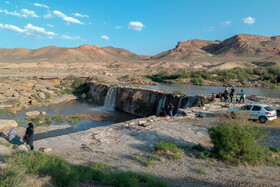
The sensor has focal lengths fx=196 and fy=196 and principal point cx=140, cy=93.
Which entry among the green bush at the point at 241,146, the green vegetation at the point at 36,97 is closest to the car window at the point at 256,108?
the green bush at the point at 241,146

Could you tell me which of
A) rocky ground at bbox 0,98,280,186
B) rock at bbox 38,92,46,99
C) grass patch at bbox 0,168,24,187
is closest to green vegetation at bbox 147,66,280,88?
rock at bbox 38,92,46,99

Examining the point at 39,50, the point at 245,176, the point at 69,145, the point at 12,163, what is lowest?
the point at 69,145

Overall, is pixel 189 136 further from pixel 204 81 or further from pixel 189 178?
pixel 204 81

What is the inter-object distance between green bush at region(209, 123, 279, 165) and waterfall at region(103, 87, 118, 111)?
19.9m

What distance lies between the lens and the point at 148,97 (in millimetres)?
21953

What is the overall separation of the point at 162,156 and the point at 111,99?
1996 cm

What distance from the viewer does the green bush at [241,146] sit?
699 cm

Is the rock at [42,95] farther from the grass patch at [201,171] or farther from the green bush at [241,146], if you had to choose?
the grass patch at [201,171]

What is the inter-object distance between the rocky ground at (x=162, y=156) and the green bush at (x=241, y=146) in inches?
13.9

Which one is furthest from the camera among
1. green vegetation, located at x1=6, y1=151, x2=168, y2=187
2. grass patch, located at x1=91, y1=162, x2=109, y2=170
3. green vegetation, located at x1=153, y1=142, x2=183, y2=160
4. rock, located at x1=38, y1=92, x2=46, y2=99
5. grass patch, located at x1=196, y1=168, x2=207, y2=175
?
rock, located at x1=38, y1=92, x2=46, y2=99

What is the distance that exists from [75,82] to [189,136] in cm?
2990

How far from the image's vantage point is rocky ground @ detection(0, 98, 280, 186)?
5.92 meters

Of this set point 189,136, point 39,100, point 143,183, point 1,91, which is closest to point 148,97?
point 189,136

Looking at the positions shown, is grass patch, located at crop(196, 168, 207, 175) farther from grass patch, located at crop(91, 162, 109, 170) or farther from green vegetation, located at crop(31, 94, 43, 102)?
green vegetation, located at crop(31, 94, 43, 102)
